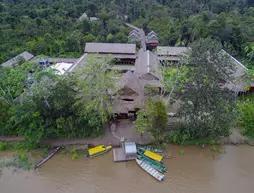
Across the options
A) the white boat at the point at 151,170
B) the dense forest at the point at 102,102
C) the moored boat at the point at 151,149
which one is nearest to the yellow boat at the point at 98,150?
the dense forest at the point at 102,102

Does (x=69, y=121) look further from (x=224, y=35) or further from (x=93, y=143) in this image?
(x=224, y=35)

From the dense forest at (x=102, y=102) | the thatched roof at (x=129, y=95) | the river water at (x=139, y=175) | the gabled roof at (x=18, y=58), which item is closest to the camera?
the river water at (x=139, y=175)

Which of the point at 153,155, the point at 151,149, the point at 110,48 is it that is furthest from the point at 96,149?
the point at 110,48

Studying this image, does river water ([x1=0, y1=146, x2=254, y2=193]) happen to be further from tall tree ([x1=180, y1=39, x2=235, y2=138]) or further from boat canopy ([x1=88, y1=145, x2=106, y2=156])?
tall tree ([x1=180, y1=39, x2=235, y2=138])

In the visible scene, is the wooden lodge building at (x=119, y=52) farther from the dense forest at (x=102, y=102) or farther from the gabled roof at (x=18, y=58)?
the dense forest at (x=102, y=102)

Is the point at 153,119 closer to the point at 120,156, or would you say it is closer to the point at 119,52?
the point at 120,156

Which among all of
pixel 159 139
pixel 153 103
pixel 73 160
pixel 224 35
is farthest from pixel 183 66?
pixel 224 35
